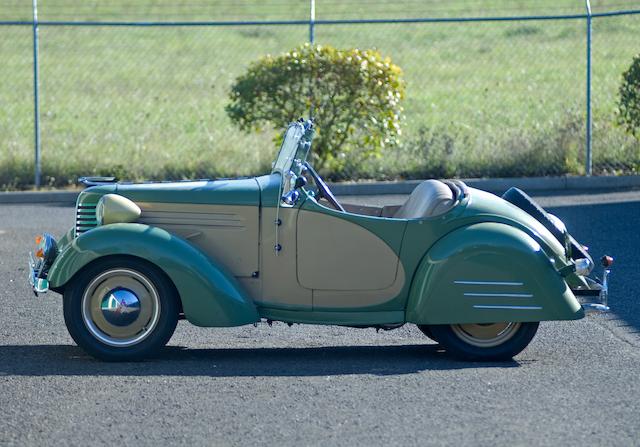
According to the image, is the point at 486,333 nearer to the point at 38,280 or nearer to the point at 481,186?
the point at 38,280

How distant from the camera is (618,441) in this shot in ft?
17.5

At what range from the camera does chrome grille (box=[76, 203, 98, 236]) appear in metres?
7.07

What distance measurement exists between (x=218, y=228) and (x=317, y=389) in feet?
4.08

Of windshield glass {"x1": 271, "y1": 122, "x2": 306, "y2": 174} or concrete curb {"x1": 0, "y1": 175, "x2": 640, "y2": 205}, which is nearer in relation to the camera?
windshield glass {"x1": 271, "y1": 122, "x2": 306, "y2": 174}

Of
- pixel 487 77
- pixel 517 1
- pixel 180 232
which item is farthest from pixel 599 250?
pixel 517 1

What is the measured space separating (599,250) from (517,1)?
22149 mm

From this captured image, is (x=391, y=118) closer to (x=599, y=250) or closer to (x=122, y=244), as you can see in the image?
(x=599, y=250)

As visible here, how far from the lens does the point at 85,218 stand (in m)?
7.09

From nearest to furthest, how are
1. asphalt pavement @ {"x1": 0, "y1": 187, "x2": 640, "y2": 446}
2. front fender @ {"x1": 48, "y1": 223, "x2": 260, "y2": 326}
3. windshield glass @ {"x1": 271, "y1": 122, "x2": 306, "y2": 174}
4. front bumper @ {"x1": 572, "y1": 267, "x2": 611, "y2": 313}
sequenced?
asphalt pavement @ {"x1": 0, "y1": 187, "x2": 640, "y2": 446} < front fender @ {"x1": 48, "y1": 223, "x2": 260, "y2": 326} < front bumper @ {"x1": 572, "y1": 267, "x2": 611, "y2": 313} < windshield glass @ {"x1": 271, "y1": 122, "x2": 306, "y2": 174}

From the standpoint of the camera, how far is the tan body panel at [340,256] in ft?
22.5

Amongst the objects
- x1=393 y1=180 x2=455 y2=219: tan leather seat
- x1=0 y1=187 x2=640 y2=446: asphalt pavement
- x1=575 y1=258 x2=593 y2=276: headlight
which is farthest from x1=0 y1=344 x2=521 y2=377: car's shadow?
x1=393 y1=180 x2=455 y2=219: tan leather seat

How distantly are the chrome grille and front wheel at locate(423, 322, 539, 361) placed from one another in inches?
84.0

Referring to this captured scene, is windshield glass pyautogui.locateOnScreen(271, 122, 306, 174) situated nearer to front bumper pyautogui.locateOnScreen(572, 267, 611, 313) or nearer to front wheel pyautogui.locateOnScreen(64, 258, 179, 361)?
front wheel pyautogui.locateOnScreen(64, 258, 179, 361)

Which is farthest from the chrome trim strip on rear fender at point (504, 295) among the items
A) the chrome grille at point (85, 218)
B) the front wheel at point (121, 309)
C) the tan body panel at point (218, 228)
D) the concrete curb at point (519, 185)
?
the concrete curb at point (519, 185)
